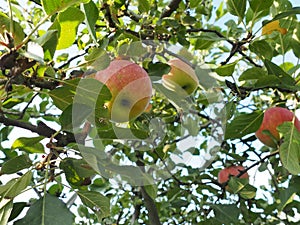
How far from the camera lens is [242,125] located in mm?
1403

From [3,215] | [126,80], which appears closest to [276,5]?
[126,80]

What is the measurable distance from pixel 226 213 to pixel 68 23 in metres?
0.96

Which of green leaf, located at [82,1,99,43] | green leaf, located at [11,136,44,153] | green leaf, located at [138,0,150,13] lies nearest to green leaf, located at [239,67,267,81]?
green leaf, located at [138,0,150,13]

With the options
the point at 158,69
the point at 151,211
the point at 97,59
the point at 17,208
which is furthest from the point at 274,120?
the point at 17,208

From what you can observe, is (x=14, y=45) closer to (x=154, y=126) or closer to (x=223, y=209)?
(x=154, y=126)

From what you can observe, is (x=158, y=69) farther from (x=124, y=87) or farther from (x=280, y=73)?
(x=280, y=73)

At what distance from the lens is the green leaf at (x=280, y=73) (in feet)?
3.89

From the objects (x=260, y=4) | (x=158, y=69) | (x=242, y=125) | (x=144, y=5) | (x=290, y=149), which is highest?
(x=144, y=5)

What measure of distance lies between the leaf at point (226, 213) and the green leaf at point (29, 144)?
0.76 metres

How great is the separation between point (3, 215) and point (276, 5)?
119 centimetres

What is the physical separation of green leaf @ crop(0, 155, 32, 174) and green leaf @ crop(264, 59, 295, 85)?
0.69 metres

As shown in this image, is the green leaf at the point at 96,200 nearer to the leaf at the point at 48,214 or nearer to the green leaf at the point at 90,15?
the leaf at the point at 48,214

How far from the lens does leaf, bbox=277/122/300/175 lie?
1234 mm

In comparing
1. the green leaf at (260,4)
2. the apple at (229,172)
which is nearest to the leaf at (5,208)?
the green leaf at (260,4)
